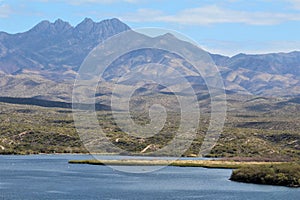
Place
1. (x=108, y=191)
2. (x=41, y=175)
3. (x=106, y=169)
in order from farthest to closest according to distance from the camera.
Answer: (x=106, y=169) → (x=41, y=175) → (x=108, y=191)

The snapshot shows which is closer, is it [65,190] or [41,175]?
[65,190]

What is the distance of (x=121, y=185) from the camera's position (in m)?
136

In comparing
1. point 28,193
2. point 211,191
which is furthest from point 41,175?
point 211,191

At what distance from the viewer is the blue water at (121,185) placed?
119000mm

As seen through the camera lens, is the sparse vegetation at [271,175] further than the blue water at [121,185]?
Yes

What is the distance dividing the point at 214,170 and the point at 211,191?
47338 millimetres

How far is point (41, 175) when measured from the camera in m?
156

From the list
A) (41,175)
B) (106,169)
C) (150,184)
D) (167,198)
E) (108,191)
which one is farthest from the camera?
(106,169)

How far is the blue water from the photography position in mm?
119000

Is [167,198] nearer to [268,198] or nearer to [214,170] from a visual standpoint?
[268,198]

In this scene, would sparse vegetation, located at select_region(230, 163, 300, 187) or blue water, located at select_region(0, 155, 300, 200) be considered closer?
blue water, located at select_region(0, 155, 300, 200)

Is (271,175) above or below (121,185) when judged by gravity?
above

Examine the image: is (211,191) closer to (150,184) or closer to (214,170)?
(150,184)

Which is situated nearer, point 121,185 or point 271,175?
point 121,185
